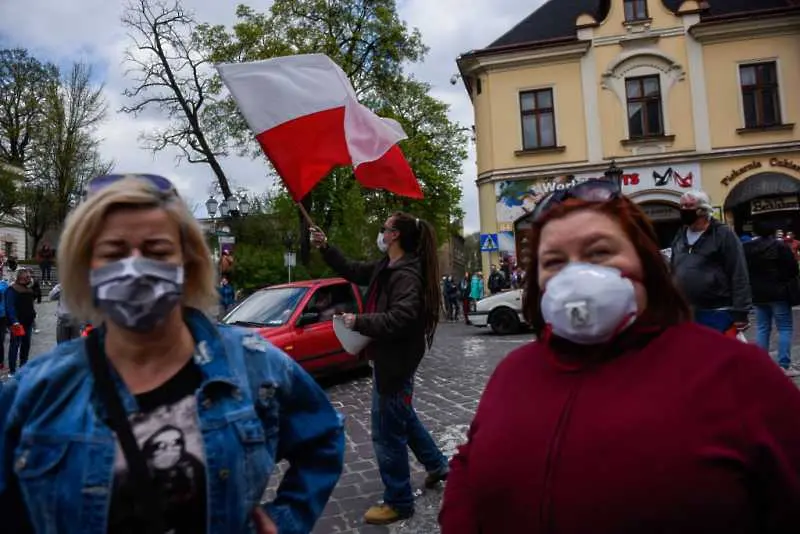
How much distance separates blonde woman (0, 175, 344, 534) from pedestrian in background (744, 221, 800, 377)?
7144mm

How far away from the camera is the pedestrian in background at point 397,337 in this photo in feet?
12.9

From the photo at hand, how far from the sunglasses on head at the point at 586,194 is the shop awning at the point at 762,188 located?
72.9 feet

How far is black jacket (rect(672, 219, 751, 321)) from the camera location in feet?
16.2

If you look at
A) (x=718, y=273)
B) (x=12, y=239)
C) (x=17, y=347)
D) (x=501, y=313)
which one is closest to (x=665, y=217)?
(x=501, y=313)

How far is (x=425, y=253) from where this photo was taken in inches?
169

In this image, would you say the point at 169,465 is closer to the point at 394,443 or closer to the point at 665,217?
the point at 394,443

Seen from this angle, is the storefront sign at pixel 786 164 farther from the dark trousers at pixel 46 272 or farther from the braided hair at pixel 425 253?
the dark trousers at pixel 46 272

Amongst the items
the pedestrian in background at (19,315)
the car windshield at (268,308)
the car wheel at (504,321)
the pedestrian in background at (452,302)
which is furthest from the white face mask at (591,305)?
the pedestrian in background at (452,302)

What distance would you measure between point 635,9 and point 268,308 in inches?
769

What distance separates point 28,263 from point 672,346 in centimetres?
4595

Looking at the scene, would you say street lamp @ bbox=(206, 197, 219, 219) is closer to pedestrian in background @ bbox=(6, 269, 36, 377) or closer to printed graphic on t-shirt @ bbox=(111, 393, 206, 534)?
pedestrian in background @ bbox=(6, 269, 36, 377)

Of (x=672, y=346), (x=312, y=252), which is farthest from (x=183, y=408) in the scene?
(x=312, y=252)

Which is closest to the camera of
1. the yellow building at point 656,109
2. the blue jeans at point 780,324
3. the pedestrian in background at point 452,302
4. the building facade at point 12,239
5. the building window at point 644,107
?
the blue jeans at point 780,324

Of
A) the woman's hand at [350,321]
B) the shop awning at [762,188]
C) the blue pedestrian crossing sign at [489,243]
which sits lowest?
the woman's hand at [350,321]
